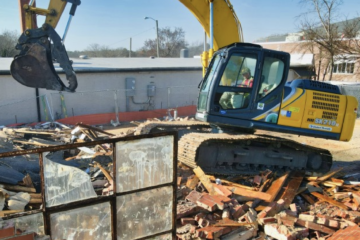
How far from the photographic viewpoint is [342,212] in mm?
5656

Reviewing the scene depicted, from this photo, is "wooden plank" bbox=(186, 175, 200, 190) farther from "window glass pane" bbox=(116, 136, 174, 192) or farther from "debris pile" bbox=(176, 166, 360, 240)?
"window glass pane" bbox=(116, 136, 174, 192)

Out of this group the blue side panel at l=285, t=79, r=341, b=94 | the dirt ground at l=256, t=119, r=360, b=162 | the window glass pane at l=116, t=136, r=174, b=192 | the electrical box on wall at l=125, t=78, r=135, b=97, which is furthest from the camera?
the electrical box on wall at l=125, t=78, r=135, b=97

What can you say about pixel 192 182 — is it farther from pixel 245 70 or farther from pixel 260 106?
pixel 245 70

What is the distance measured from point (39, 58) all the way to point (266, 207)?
189 inches

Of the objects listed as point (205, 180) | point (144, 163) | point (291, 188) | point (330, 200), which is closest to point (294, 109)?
point (291, 188)

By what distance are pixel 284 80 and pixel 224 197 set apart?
3013mm

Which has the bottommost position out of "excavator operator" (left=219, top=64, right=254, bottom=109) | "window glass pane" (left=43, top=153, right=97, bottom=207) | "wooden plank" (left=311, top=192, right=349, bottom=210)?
"wooden plank" (left=311, top=192, right=349, bottom=210)

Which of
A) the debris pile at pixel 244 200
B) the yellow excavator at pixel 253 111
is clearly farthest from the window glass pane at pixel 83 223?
the yellow excavator at pixel 253 111

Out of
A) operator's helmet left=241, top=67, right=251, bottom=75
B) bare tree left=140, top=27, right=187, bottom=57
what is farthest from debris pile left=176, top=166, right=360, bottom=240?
bare tree left=140, top=27, right=187, bottom=57

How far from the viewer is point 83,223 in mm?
3160

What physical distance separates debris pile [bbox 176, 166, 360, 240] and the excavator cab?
131 cm

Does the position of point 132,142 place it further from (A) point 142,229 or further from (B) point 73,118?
(B) point 73,118

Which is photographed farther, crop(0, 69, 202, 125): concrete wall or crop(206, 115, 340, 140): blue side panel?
crop(0, 69, 202, 125): concrete wall

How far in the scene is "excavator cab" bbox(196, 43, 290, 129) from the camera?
694 cm
